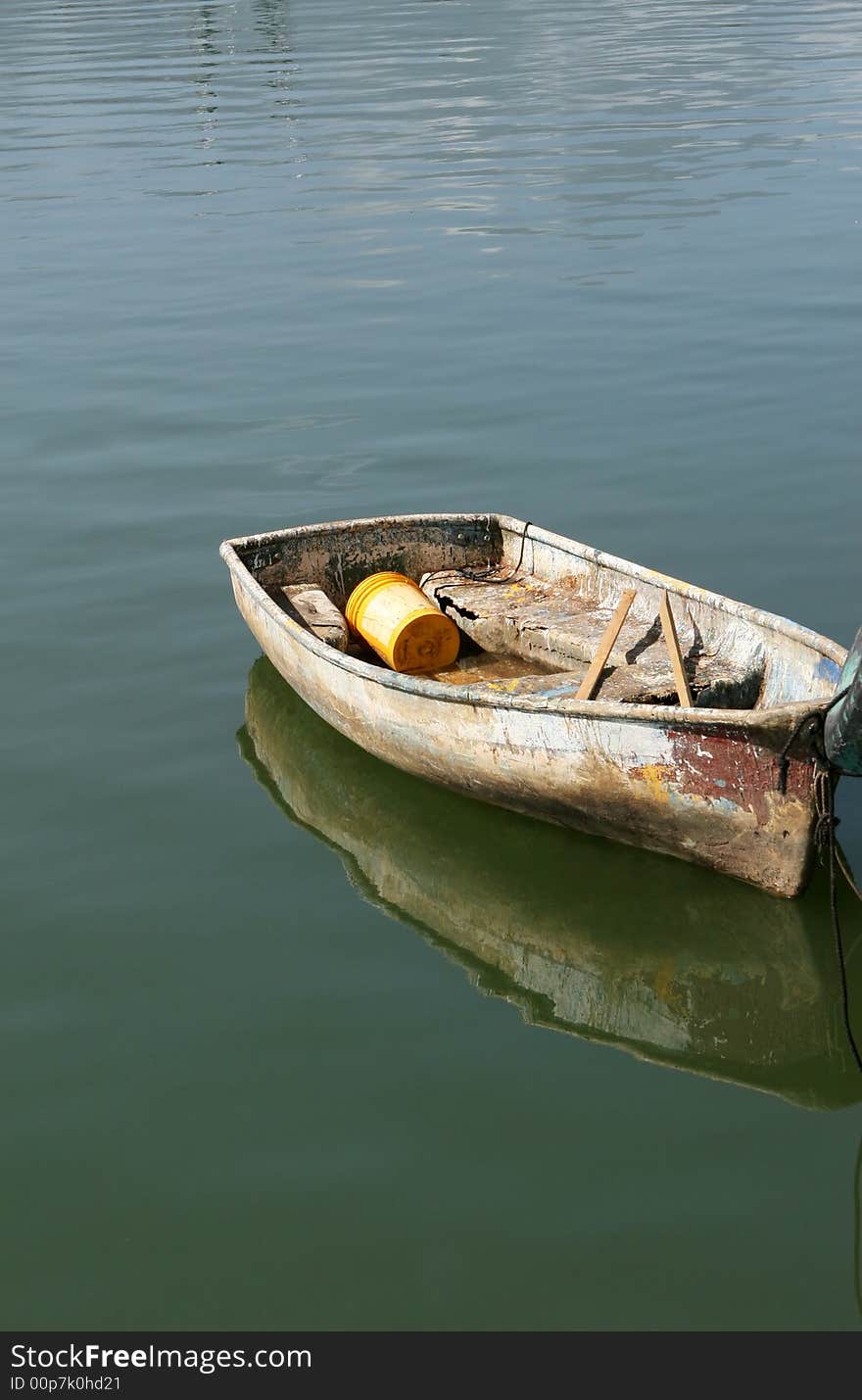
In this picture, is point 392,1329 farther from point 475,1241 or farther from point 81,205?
point 81,205

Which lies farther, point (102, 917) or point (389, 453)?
point (389, 453)

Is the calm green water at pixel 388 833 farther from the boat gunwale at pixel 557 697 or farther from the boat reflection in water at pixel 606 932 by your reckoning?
the boat gunwale at pixel 557 697

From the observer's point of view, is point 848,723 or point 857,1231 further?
point 848,723

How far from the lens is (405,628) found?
965 centimetres

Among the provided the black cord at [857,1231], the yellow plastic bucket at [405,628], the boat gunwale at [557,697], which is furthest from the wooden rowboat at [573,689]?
the black cord at [857,1231]

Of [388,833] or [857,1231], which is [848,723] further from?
[388,833]

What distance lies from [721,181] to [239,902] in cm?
1889

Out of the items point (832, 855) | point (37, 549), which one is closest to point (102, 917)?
point (832, 855)

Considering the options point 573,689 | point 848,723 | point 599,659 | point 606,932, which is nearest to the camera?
point 848,723

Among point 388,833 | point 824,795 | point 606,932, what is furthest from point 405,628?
point 824,795

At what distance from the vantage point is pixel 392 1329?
5590 millimetres

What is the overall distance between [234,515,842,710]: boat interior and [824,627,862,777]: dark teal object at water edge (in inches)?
44.6

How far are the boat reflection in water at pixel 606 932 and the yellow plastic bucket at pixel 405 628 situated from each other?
0.83 meters

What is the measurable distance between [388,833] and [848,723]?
10.1 feet
